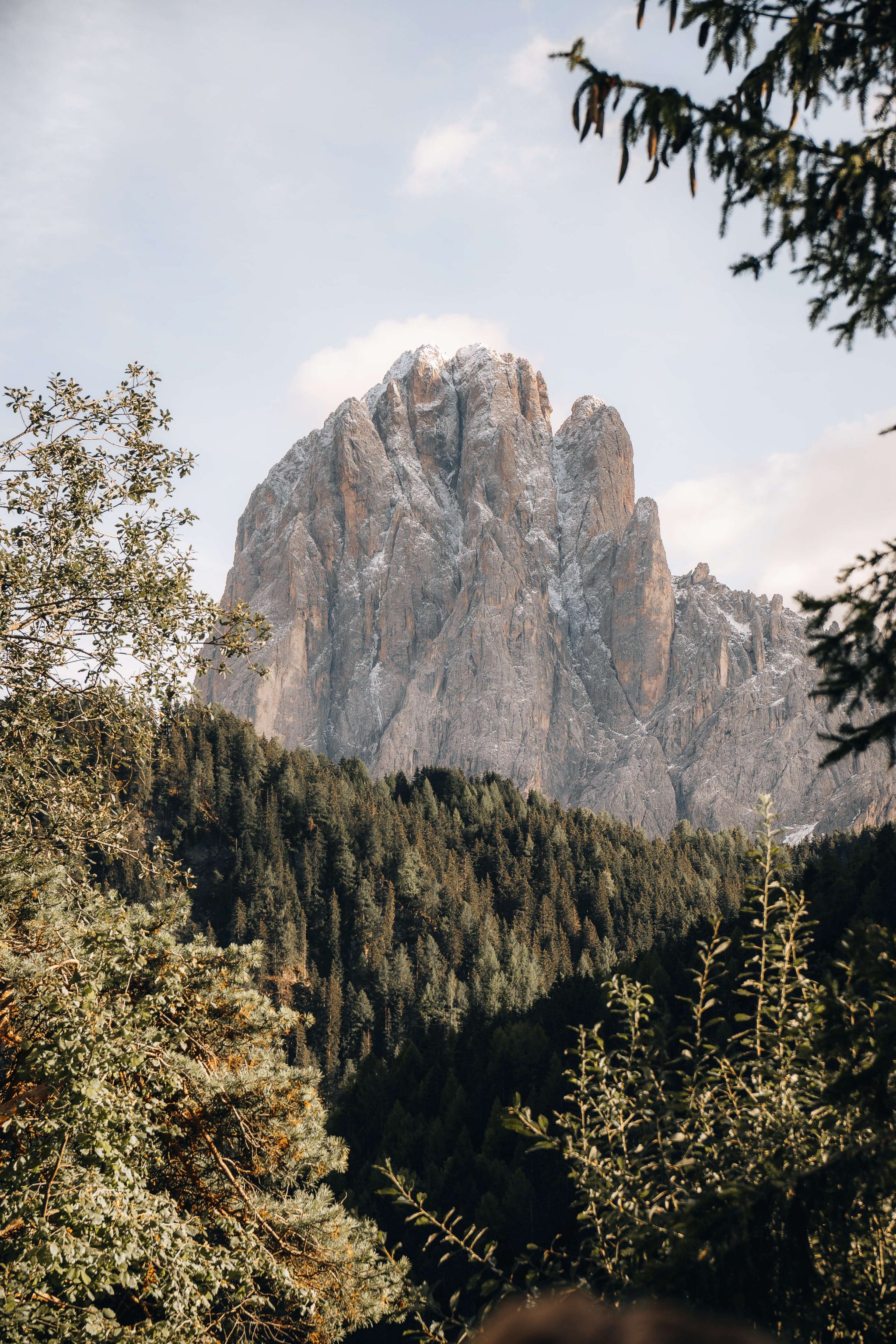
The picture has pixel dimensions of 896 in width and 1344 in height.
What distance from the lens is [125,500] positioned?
31.0ft

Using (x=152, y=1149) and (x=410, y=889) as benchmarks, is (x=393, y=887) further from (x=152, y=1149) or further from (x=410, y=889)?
(x=152, y=1149)

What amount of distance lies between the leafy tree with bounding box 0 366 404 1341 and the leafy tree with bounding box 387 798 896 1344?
1757mm

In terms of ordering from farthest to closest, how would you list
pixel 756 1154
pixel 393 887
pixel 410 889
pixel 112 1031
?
pixel 410 889 → pixel 393 887 → pixel 112 1031 → pixel 756 1154

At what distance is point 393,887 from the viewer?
113m

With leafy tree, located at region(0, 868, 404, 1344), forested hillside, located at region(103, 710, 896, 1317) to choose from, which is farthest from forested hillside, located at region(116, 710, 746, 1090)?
leafy tree, located at region(0, 868, 404, 1344)

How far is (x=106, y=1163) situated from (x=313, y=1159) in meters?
6.79

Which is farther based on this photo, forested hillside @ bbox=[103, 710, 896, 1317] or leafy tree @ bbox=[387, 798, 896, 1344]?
forested hillside @ bbox=[103, 710, 896, 1317]

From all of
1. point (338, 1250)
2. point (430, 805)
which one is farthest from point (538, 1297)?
point (430, 805)

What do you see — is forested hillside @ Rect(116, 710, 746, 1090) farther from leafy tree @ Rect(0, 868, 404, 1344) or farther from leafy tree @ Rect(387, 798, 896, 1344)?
leafy tree @ Rect(387, 798, 896, 1344)

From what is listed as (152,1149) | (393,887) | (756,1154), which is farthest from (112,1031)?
(393,887)

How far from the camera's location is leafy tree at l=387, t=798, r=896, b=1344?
3.22m

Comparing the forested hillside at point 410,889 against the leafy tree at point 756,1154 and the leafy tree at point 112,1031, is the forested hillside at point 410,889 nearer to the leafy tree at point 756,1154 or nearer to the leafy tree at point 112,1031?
the leafy tree at point 112,1031

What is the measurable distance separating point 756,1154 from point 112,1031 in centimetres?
545

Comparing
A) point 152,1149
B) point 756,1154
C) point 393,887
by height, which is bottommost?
point 152,1149
